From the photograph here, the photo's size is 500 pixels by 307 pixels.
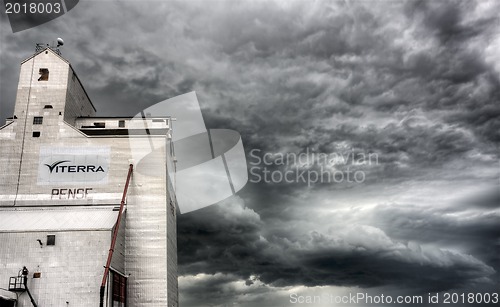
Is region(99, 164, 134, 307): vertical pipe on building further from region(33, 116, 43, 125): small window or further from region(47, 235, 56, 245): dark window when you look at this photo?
region(33, 116, 43, 125): small window

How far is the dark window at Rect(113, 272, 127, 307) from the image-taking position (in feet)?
152

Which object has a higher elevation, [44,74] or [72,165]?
[44,74]

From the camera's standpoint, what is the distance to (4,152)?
56531 mm

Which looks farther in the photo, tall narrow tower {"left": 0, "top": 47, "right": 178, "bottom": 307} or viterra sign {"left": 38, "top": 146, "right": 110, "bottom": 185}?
viterra sign {"left": 38, "top": 146, "right": 110, "bottom": 185}

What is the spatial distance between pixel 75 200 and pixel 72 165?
4.65 meters

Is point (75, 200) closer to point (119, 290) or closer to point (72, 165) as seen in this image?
point (72, 165)

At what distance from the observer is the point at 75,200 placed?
180 feet

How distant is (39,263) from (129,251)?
1122cm

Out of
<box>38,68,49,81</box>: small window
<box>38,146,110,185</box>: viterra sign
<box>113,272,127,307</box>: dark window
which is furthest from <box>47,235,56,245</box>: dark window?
<box>38,68,49,81</box>: small window

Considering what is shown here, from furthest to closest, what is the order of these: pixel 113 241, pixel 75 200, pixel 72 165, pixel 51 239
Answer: pixel 72 165
pixel 75 200
pixel 113 241
pixel 51 239

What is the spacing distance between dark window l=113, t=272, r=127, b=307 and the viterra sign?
533 inches

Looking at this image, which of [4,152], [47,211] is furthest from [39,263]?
[4,152]

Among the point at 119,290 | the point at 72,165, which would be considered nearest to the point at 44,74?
the point at 72,165

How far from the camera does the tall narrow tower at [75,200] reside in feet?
147
